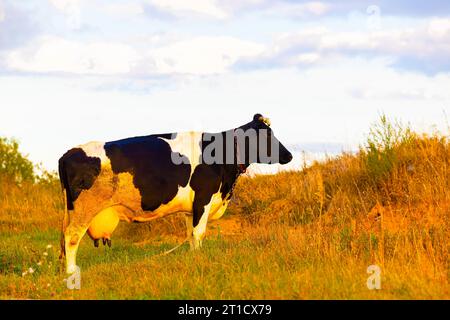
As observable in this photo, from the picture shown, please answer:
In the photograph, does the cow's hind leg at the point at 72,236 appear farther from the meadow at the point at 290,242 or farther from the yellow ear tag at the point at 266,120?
the yellow ear tag at the point at 266,120

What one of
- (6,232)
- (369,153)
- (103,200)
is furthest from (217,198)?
(6,232)

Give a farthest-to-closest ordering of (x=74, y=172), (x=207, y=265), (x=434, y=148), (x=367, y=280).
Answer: (x=434, y=148) < (x=74, y=172) < (x=207, y=265) < (x=367, y=280)

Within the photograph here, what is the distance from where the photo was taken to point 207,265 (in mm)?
9336

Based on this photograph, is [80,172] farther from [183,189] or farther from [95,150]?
[183,189]

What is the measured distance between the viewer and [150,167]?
Answer: 1113 centimetres

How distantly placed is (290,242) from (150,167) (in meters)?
2.41

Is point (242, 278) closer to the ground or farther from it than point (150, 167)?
closer to the ground

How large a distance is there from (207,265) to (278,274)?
1.08 metres

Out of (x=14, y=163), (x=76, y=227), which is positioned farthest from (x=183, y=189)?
(x=14, y=163)

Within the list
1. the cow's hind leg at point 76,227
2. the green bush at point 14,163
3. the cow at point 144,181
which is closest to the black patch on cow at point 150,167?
the cow at point 144,181

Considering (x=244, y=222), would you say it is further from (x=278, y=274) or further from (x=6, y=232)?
(x=278, y=274)

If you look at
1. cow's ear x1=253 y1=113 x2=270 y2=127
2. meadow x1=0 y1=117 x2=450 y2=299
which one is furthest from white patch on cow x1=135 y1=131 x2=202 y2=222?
cow's ear x1=253 y1=113 x2=270 y2=127

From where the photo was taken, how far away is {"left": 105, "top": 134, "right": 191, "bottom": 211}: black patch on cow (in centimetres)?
1104

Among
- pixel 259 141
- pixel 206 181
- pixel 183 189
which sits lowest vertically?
pixel 183 189
